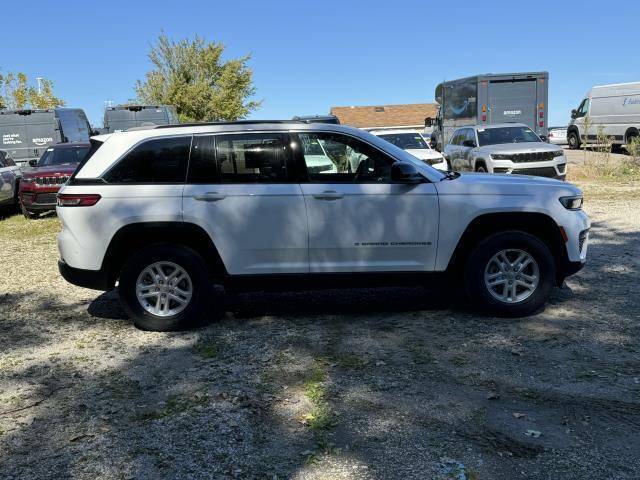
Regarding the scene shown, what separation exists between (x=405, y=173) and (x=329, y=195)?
672 millimetres

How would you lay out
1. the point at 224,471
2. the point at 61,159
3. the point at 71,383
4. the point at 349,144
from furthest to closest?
the point at 61,159, the point at 349,144, the point at 71,383, the point at 224,471

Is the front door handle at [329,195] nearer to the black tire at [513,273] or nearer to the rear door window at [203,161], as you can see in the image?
the rear door window at [203,161]

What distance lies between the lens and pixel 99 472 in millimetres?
3195

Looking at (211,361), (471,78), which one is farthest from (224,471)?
(471,78)

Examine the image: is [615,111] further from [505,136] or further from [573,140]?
[505,136]

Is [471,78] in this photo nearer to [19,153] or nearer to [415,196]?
[19,153]

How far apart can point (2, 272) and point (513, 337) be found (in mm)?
6732

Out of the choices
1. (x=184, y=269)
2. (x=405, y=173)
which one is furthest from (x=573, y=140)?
(x=184, y=269)

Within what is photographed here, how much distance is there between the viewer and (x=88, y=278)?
5352 mm

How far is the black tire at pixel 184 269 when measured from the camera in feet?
17.5

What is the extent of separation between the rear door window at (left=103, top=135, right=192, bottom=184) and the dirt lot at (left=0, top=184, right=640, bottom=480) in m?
1.38

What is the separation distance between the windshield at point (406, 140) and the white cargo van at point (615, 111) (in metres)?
10.8

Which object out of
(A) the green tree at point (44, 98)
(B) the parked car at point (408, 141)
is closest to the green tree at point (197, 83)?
(A) the green tree at point (44, 98)

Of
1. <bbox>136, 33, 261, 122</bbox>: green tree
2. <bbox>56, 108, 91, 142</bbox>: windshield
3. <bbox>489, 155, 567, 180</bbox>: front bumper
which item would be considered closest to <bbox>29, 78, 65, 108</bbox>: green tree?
<bbox>136, 33, 261, 122</bbox>: green tree
